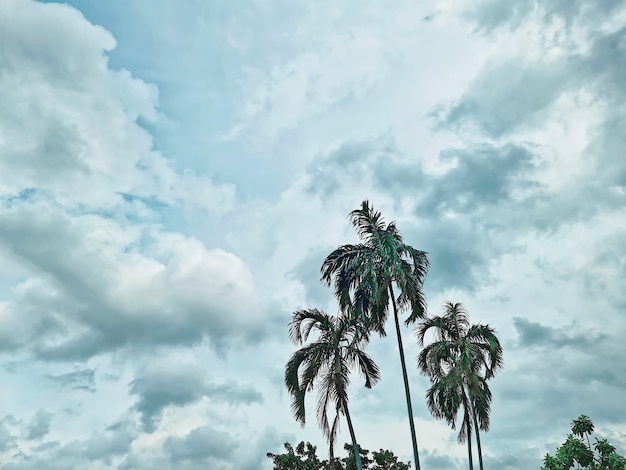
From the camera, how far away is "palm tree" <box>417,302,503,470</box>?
3488cm

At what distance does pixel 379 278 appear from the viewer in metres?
33.5

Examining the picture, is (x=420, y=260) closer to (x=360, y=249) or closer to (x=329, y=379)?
(x=360, y=249)

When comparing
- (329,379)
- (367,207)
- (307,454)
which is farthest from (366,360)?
(307,454)

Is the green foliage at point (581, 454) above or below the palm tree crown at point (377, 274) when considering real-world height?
below

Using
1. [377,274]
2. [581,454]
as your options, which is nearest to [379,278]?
[377,274]

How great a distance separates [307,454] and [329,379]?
15351 millimetres

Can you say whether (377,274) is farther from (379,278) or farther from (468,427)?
(468,427)

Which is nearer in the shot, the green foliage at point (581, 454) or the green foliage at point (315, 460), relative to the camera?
the green foliage at point (581, 454)

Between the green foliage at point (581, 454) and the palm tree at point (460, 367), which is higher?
the palm tree at point (460, 367)

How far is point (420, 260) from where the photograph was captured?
3403cm

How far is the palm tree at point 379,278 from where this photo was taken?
33.2 meters

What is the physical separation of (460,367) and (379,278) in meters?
6.61

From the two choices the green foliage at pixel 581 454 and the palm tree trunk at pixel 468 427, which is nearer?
the green foliage at pixel 581 454

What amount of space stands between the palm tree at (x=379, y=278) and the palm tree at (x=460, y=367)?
110 inches
